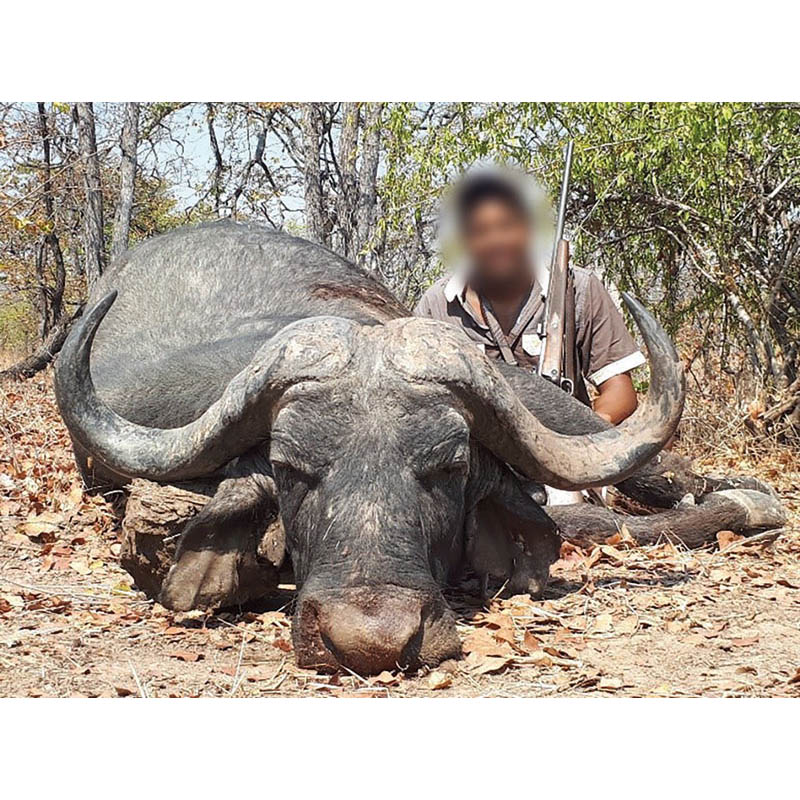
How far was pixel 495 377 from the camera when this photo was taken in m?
4.03

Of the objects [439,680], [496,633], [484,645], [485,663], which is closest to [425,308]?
[496,633]

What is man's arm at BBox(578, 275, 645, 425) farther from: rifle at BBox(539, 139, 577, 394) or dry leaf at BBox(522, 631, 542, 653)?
dry leaf at BBox(522, 631, 542, 653)

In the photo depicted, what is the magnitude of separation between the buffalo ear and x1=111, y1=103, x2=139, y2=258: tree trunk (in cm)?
704

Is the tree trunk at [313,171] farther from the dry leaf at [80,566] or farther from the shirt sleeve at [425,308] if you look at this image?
the dry leaf at [80,566]

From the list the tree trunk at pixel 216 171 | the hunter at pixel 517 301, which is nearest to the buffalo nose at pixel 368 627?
the hunter at pixel 517 301

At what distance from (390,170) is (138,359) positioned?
3.79 meters

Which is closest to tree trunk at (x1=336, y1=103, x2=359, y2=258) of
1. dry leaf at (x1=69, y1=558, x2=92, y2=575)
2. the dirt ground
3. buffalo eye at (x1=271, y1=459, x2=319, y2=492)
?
the dirt ground

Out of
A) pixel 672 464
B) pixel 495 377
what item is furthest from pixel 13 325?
pixel 495 377

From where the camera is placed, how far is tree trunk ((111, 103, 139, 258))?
35.0 feet

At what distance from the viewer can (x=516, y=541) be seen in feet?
14.9

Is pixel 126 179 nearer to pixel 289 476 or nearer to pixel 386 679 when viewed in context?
pixel 289 476

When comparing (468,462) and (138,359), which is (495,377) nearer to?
(468,462)

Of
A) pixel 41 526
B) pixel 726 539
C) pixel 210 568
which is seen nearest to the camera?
pixel 210 568

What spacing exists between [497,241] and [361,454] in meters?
3.40
